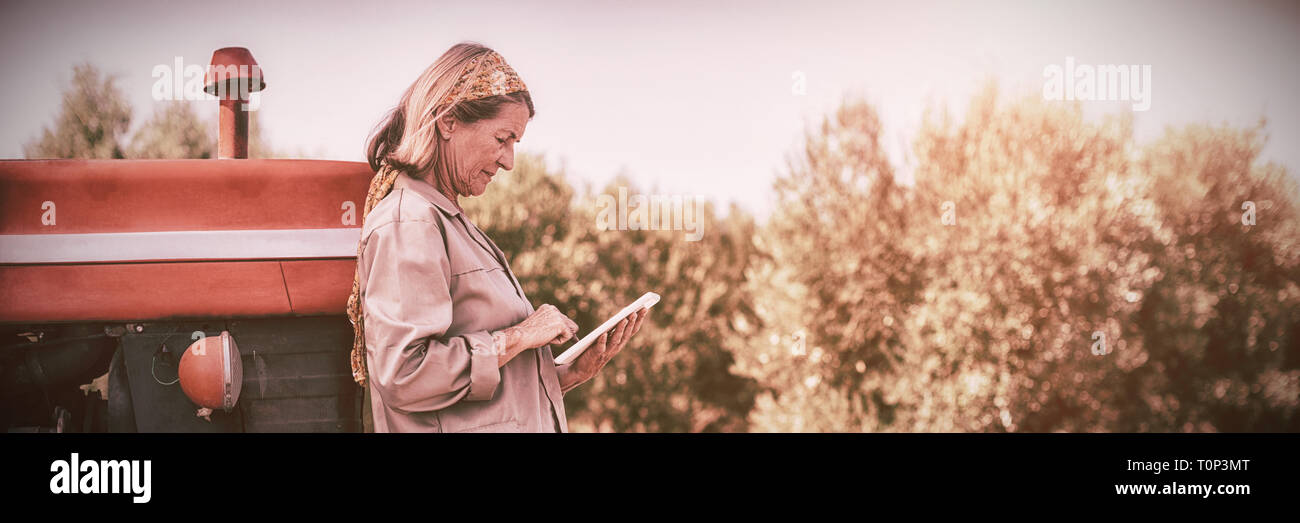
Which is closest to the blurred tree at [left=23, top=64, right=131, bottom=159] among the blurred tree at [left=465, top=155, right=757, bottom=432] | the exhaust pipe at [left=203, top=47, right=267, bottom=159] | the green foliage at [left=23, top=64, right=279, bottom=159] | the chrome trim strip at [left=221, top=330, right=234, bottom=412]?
the green foliage at [left=23, top=64, right=279, bottom=159]

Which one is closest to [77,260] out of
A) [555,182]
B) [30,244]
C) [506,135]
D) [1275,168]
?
[30,244]

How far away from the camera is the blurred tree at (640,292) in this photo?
8.68 m

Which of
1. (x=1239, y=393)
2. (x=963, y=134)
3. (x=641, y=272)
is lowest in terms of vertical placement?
(x=1239, y=393)

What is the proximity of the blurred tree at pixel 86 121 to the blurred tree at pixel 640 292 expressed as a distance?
13.9 feet

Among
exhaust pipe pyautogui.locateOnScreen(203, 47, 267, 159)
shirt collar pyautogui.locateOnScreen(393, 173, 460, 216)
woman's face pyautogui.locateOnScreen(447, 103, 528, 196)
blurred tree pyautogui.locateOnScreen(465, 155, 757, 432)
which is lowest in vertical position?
blurred tree pyautogui.locateOnScreen(465, 155, 757, 432)

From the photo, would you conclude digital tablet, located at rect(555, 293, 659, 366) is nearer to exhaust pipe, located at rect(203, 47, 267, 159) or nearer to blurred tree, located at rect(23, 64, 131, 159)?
exhaust pipe, located at rect(203, 47, 267, 159)

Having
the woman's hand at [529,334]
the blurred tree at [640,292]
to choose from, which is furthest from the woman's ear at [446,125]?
the blurred tree at [640,292]

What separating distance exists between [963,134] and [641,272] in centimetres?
346

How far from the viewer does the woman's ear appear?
2748 millimetres

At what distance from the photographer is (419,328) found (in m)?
2.57

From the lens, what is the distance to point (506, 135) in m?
2.81

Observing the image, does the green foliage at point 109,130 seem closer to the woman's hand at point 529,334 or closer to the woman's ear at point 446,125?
the woman's ear at point 446,125

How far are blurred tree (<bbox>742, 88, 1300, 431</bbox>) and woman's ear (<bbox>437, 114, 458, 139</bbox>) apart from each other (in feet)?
16.9

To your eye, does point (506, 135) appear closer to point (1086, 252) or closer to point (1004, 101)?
point (1004, 101)
